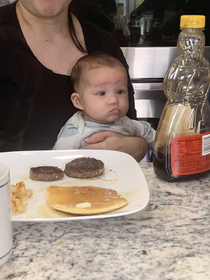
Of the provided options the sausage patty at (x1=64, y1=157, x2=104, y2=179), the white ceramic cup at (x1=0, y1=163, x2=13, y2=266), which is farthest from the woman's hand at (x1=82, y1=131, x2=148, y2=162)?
the white ceramic cup at (x1=0, y1=163, x2=13, y2=266)

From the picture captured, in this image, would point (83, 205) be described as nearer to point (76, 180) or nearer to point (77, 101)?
point (76, 180)

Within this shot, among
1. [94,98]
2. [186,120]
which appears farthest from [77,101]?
[186,120]

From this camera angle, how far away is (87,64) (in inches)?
37.0

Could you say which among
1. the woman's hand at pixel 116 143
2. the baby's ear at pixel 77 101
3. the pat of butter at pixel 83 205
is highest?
the baby's ear at pixel 77 101

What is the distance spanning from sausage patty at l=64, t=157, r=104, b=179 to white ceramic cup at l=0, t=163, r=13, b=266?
0.25 metres

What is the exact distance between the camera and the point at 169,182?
644mm

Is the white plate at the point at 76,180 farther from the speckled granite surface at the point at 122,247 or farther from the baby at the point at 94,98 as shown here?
the baby at the point at 94,98

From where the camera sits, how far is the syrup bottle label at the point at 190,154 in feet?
1.98

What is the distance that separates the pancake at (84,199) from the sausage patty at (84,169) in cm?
7

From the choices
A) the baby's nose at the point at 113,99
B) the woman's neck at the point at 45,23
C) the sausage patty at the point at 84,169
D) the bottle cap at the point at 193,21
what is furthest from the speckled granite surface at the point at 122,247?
the woman's neck at the point at 45,23

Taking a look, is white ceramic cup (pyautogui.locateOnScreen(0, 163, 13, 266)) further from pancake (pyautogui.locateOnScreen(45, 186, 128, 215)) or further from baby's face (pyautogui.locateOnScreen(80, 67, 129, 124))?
baby's face (pyautogui.locateOnScreen(80, 67, 129, 124))

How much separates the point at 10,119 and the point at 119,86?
1.08 ft

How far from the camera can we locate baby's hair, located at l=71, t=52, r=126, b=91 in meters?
0.94

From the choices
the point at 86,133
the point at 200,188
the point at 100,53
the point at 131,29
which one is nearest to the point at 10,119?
the point at 86,133
